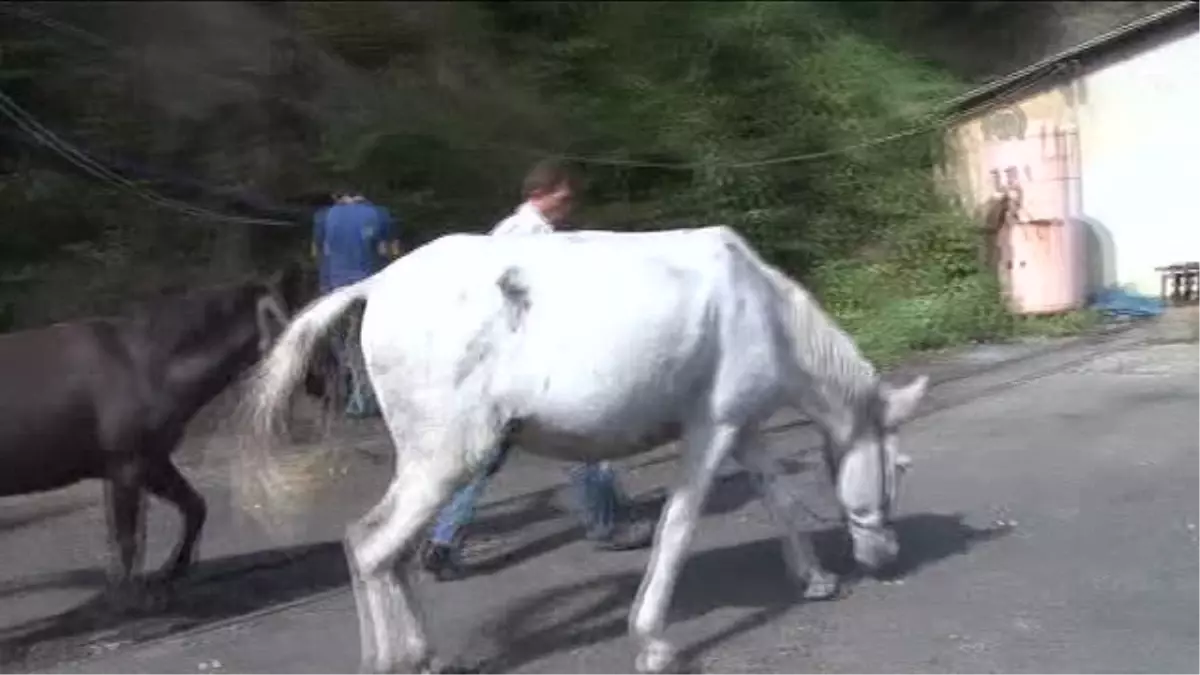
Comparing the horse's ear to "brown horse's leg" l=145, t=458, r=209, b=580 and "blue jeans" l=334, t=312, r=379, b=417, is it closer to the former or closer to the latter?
"blue jeans" l=334, t=312, r=379, b=417

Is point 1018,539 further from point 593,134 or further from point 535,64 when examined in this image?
point 535,64

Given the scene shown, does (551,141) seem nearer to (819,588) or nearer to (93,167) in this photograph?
(93,167)

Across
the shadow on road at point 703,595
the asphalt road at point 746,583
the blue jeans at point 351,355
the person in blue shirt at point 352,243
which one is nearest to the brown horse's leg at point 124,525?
the asphalt road at point 746,583

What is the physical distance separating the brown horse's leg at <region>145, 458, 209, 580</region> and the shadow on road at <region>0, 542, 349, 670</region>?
0.13 meters

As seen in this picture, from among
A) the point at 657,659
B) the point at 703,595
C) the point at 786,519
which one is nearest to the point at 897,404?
the point at 786,519

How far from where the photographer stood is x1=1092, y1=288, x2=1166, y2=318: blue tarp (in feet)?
51.4

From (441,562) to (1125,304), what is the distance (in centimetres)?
937

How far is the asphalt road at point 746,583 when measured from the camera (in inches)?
271

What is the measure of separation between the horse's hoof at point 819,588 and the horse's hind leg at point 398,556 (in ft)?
5.81

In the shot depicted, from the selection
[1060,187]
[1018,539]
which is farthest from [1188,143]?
[1018,539]

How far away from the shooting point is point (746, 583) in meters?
7.89

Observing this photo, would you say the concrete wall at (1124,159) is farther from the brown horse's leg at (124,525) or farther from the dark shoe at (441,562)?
the brown horse's leg at (124,525)

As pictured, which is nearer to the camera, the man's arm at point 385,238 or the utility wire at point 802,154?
the man's arm at point 385,238

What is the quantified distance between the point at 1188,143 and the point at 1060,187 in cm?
115
